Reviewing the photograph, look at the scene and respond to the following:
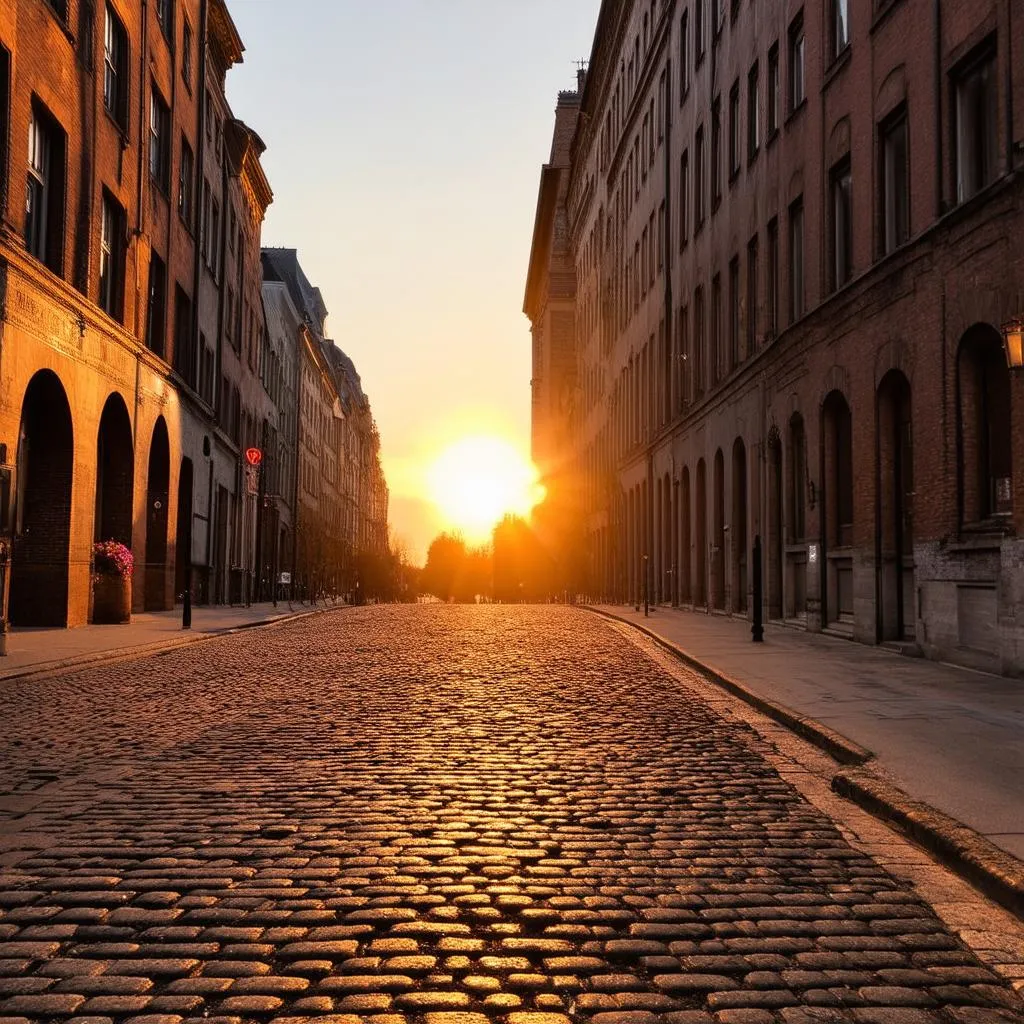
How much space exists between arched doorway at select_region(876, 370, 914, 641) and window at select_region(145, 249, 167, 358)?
19342mm

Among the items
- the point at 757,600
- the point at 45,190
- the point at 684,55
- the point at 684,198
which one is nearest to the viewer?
the point at 757,600

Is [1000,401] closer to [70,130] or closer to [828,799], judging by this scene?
[828,799]

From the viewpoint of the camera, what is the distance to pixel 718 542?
31000 millimetres

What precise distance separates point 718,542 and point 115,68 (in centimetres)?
1797

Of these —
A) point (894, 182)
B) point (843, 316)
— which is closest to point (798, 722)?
point (894, 182)

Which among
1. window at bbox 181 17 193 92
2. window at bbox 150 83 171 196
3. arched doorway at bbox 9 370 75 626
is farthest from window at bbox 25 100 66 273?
window at bbox 181 17 193 92

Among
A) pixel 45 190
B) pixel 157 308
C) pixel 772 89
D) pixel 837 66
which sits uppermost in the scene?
pixel 772 89

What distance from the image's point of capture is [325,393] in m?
83.2

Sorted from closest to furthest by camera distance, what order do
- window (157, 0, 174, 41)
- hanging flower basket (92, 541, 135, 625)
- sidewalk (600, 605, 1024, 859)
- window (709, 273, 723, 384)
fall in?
sidewalk (600, 605, 1024, 859), hanging flower basket (92, 541, 135, 625), window (157, 0, 174, 41), window (709, 273, 723, 384)

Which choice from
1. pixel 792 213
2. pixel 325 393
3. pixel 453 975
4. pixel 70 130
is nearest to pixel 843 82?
pixel 792 213

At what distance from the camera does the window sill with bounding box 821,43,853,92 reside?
63.4ft

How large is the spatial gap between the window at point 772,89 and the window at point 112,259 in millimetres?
13924

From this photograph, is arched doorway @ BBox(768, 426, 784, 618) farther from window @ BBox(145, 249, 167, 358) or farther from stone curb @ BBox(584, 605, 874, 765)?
window @ BBox(145, 249, 167, 358)

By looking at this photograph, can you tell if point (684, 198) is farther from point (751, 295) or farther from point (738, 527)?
point (738, 527)
